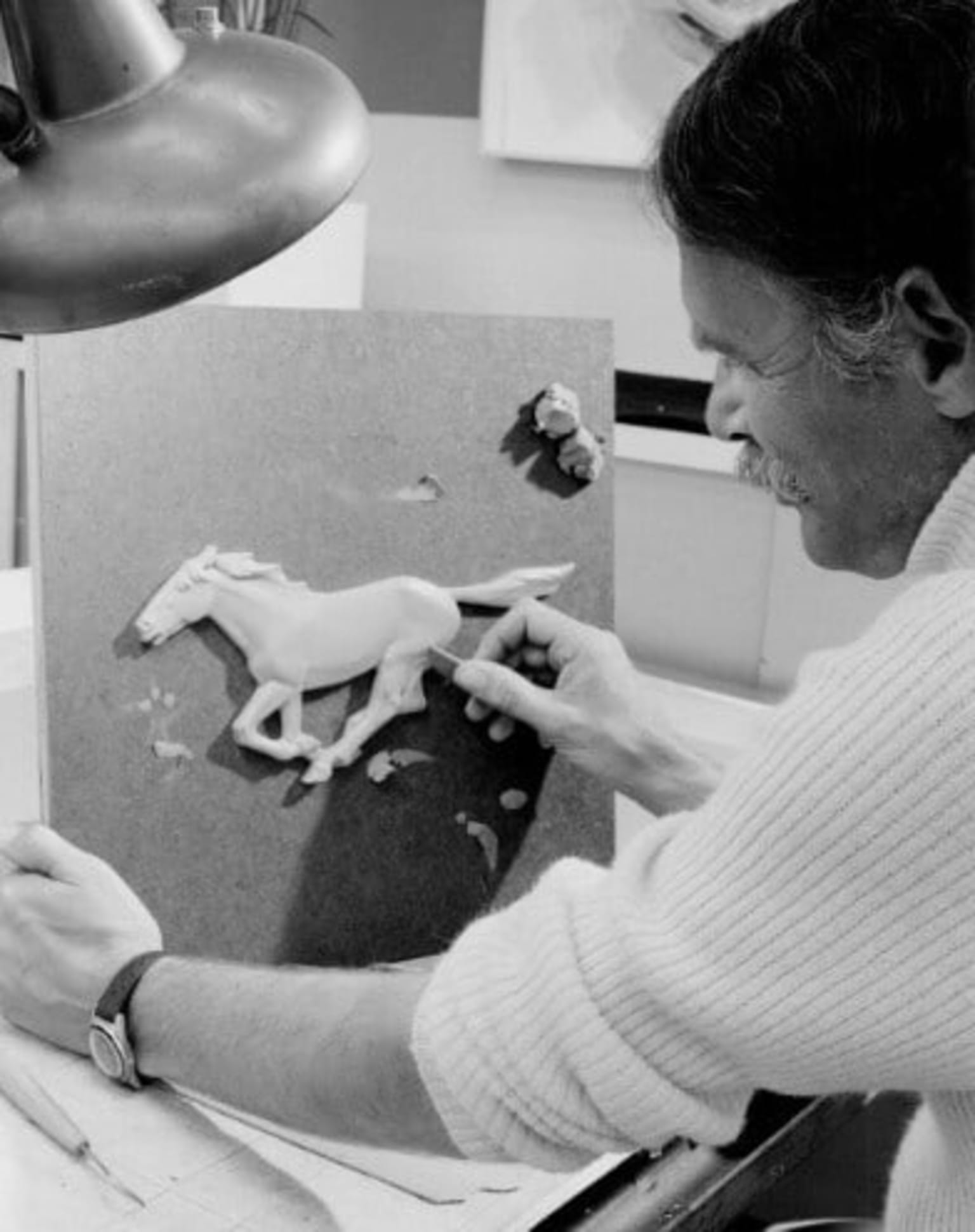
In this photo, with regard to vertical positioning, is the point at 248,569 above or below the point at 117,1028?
above

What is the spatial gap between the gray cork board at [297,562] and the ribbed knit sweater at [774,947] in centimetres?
36

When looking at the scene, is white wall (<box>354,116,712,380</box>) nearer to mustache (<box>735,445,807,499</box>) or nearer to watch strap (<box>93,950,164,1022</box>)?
mustache (<box>735,445,807,499</box>)

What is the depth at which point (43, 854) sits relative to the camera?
0.96 m

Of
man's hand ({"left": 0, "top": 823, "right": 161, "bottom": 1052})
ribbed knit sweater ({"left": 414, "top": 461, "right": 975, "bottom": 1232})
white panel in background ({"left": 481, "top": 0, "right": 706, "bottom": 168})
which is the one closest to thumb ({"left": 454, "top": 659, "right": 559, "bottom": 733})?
man's hand ({"left": 0, "top": 823, "right": 161, "bottom": 1052})

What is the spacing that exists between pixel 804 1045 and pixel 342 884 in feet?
1.69

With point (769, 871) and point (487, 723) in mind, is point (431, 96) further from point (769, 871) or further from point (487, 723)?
point (769, 871)

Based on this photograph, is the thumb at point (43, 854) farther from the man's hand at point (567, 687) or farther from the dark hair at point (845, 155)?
the dark hair at point (845, 155)

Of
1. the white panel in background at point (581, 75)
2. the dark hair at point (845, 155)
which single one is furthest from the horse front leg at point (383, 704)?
the white panel in background at point (581, 75)

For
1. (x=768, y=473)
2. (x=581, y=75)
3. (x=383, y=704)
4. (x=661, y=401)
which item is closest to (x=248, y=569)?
(x=383, y=704)

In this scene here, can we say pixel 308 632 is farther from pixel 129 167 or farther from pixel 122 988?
pixel 129 167

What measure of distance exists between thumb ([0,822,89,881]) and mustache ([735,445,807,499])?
496mm

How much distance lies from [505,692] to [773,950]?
1.74ft

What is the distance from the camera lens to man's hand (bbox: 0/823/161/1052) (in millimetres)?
905

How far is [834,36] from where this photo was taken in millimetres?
703
